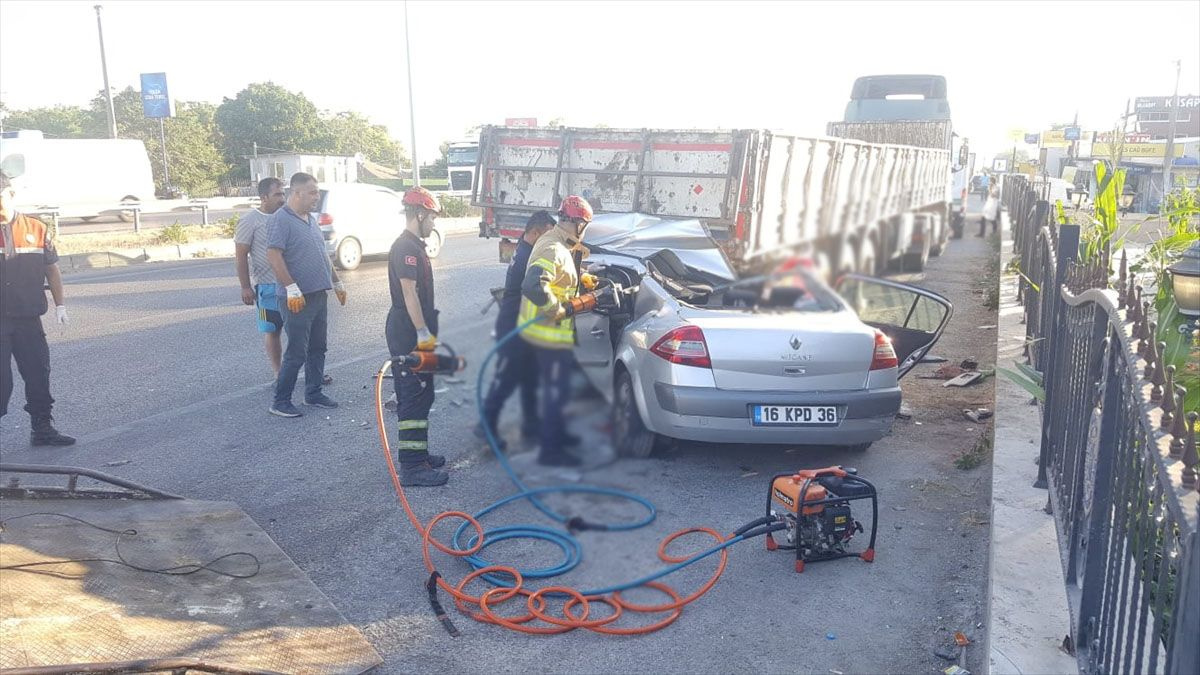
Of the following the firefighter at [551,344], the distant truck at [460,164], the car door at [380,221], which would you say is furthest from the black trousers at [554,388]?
the distant truck at [460,164]

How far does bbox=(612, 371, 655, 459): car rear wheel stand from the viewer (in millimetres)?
3134

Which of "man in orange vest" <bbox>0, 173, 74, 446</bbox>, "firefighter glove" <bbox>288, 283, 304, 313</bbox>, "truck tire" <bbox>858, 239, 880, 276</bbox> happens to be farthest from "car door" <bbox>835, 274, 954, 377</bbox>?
"man in orange vest" <bbox>0, 173, 74, 446</bbox>

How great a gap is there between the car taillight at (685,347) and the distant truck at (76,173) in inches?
931

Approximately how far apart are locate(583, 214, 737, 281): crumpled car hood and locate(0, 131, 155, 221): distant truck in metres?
23.4

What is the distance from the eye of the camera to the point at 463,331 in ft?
11.0

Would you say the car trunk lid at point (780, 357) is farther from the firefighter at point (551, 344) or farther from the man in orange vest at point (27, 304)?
the man in orange vest at point (27, 304)

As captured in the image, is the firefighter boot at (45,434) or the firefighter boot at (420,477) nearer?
the firefighter boot at (420,477)

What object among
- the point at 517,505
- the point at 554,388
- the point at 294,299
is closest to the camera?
the point at 554,388

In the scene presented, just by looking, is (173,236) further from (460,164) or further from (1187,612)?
(1187,612)

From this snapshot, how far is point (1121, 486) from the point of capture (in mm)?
2543

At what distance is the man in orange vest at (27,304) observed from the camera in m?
5.88

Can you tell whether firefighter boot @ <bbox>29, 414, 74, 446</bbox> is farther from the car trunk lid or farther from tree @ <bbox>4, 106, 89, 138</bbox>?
tree @ <bbox>4, 106, 89, 138</bbox>

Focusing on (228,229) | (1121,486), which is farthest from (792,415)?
(228,229)

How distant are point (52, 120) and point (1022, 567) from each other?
6031cm
